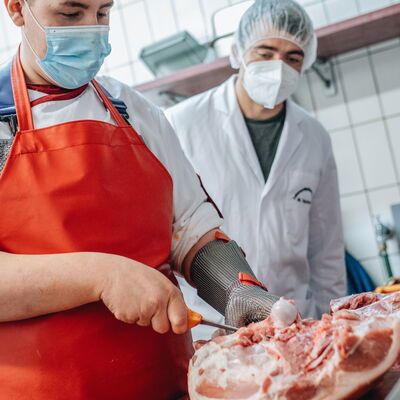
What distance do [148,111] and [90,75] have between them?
0.21m

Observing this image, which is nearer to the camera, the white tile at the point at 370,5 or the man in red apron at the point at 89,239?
the man in red apron at the point at 89,239

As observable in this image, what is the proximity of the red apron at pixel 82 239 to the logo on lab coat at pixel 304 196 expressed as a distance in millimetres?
1330

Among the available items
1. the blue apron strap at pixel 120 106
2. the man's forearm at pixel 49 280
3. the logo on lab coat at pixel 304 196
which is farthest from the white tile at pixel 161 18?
Answer: the man's forearm at pixel 49 280

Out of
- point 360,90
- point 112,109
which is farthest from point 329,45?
point 112,109

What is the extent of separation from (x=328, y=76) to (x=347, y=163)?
0.52m

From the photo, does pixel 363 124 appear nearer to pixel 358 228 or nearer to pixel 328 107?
pixel 328 107

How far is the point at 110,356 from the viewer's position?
1.10 meters

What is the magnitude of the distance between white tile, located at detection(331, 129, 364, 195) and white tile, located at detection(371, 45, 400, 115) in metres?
0.27

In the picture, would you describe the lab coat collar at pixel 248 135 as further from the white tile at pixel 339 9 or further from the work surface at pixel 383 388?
the work surface at pixel 383 388

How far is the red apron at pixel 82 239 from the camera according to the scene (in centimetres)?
108

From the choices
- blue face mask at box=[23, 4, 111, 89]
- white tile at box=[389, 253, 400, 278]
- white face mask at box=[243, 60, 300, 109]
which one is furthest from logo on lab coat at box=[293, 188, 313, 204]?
blue face mask at box=[23, 4, 111, 89]

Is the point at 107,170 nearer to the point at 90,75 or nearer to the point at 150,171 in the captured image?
the point at 150,171

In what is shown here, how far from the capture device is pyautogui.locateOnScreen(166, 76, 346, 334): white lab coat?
2410mm

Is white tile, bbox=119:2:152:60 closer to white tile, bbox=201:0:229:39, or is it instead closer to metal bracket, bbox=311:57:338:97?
white tile, bbox=201:0:229:39
